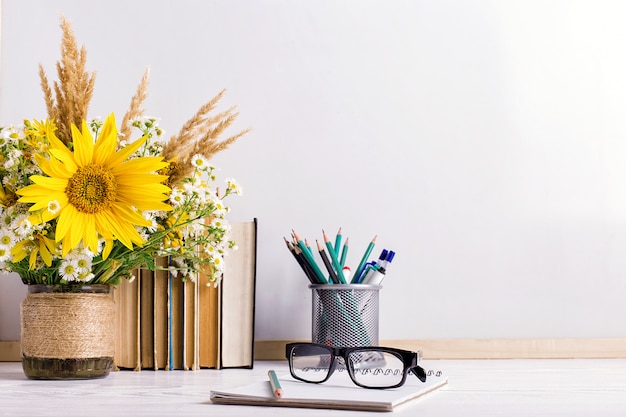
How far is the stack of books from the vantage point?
1101 mm

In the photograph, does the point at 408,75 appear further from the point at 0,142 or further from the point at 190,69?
the point at 0,142

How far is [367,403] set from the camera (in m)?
0.67

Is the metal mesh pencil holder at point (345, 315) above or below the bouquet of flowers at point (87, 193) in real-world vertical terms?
below

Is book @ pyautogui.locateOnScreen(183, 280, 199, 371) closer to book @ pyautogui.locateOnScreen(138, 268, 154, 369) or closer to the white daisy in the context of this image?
book @ pyautogui.locateOnScreen(138, 268, 154, 369)

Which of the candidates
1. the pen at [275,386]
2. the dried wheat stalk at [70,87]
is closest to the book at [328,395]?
the pen at [275,386]

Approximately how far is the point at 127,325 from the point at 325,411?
521 millimetres

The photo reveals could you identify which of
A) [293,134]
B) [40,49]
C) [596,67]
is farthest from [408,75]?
[40,49]

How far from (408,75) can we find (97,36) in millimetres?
589

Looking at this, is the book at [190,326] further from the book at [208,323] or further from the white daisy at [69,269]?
the white daisy at [69,269]

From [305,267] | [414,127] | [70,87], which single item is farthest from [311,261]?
[70,87]

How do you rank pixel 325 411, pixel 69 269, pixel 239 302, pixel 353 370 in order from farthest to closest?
1. pixel 239 302
2. pixel 69 269
3. pixel 353 370
4. pixel 325 411

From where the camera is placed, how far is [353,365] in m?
0.89

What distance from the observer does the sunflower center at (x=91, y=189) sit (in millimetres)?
874

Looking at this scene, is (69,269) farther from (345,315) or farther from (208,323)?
(345,315)
